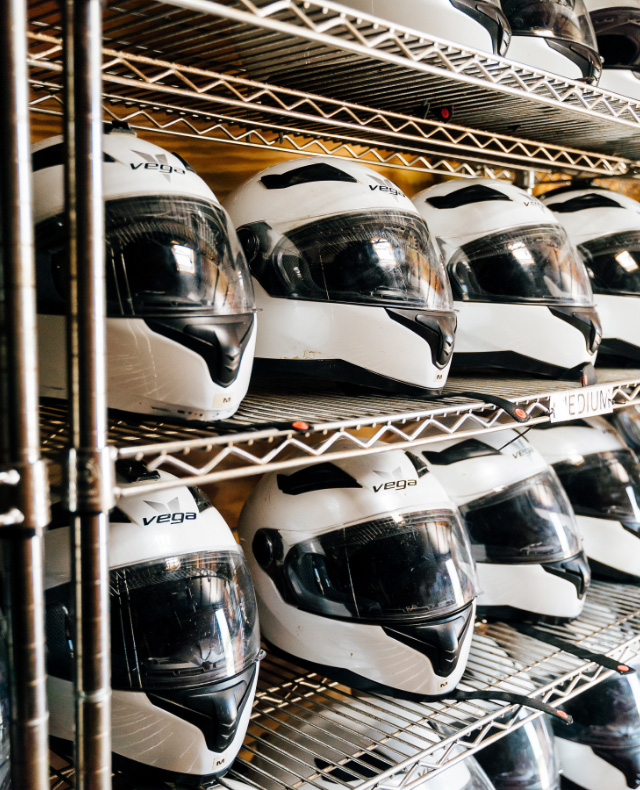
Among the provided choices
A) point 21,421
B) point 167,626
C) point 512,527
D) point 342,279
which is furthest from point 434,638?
point 21,421

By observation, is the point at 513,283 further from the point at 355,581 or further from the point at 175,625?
the point at 175,625

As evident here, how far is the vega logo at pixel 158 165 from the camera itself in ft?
3.49

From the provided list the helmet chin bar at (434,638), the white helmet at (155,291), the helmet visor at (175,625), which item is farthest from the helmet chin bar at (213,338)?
the helmet chin bar at (434,638)

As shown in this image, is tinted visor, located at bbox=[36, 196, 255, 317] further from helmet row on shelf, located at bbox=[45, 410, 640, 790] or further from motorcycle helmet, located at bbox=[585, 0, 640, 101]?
motorcycle helmet, located at bbox=[585, 0, 640, 101]

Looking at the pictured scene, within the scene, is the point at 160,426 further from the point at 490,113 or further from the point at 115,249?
the point at 490,113

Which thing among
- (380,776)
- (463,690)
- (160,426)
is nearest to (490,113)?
(160,426)

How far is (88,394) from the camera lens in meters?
0.75

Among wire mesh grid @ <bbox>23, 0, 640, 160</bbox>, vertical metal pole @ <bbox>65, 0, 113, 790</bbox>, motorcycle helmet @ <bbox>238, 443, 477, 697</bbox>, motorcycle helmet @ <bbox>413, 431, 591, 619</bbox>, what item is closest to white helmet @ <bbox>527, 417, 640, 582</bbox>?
motorcycle helmet @ <bbox>413, 431, 591, 619</bbox>

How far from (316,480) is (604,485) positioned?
84cm

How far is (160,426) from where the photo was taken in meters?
1.04

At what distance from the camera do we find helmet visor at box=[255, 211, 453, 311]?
125cm

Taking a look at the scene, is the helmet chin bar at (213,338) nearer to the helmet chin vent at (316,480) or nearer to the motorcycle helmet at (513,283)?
the helmet chin vent at (316,480)

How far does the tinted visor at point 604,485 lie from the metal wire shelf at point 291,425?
282 mm

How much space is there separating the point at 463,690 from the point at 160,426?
0.78 meters
